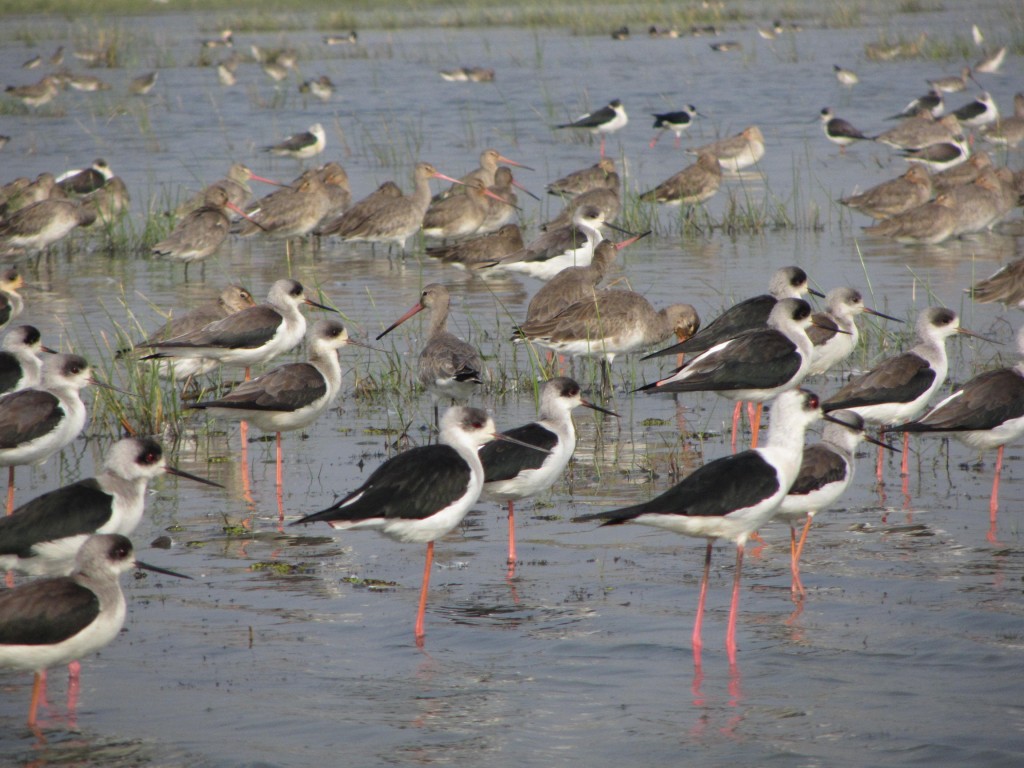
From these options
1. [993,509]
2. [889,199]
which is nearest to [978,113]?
[889,199]

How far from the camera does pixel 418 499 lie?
694 centimetres

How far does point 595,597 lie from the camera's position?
7.21m

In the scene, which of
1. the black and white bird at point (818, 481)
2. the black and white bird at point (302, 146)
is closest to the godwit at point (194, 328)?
the black and white bird at point (818, 481)

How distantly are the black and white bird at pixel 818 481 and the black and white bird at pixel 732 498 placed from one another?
0.89ft

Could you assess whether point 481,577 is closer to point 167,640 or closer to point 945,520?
point 167,640

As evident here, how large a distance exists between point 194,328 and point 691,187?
10281mm

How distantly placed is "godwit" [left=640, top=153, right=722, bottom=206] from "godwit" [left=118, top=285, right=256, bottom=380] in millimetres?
8855

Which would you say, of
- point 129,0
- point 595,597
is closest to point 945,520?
point 595,597

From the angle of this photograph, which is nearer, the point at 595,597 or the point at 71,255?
the point at 595,597

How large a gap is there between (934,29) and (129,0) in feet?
106

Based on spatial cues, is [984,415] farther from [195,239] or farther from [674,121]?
[674,121]

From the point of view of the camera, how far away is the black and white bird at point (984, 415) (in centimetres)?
848

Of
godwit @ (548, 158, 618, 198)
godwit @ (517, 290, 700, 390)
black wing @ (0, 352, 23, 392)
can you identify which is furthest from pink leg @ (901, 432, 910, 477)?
godwit @ (548, 158, 618, 198)

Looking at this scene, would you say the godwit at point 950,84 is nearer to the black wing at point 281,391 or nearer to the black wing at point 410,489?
the black wing at point 281,391
